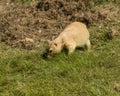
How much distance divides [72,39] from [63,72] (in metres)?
0.91

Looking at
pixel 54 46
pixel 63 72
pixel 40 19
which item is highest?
pixel 40 19

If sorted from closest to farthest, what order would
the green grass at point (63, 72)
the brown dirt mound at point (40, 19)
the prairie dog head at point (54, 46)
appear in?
1. the green grass at point (63, 72)
2. the prairie dog head at point (54, 46)
3. the brown dirt mound at point (40, 19)

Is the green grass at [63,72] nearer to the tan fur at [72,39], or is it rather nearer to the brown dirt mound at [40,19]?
the tan fur at [72,39]

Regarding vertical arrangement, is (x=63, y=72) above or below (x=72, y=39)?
below

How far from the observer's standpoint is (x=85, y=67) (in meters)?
6.62

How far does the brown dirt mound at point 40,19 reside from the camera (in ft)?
25.3

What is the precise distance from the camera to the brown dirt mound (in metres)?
7.71

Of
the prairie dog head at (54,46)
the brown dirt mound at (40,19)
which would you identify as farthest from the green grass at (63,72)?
the brown dirt mound at (40,19)

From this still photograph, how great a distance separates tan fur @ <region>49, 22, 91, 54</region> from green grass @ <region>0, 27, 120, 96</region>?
0.13 meters

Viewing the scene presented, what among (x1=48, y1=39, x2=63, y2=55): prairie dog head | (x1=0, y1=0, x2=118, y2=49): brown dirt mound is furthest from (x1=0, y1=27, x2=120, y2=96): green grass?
(x1=0, y1=0, x2=118, y2=49): brown dirt mound

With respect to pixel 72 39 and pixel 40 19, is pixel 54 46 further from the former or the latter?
pixel 40 19

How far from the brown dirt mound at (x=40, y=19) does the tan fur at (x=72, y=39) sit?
1.72ft

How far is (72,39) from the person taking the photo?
7.22 m

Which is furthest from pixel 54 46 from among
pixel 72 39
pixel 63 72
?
pixel 63 72
